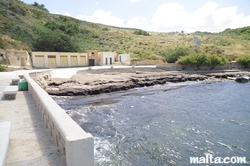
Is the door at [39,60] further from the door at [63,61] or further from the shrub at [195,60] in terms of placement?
the shrub at [195,60]

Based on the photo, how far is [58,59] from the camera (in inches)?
1388

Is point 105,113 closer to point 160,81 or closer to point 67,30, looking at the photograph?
point 160,81

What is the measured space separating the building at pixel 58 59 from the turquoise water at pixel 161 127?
2122cm

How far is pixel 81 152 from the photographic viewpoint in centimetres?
271

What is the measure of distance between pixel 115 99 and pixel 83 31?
52.2 meters

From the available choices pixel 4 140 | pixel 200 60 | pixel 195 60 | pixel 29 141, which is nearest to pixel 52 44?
pixel 195 60

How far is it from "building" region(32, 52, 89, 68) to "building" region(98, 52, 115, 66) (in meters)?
2.98

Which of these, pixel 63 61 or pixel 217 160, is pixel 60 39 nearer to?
pixel 63 61

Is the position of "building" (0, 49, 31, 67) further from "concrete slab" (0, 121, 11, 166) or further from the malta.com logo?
the malta.com logo

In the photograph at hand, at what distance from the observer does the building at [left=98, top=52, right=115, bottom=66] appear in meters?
40.0

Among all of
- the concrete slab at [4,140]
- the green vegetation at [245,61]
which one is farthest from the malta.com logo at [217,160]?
the green vegetation at [245,61]

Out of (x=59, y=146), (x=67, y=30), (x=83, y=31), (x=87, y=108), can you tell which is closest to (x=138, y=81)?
(x=87, y=108)

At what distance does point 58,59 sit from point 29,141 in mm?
33372

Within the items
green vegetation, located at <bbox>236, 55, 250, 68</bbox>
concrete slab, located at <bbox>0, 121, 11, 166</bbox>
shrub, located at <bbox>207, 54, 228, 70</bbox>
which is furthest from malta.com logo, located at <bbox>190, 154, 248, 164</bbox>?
green vegetation, located at <bbox>236, 55, 250, 68</bbox>
